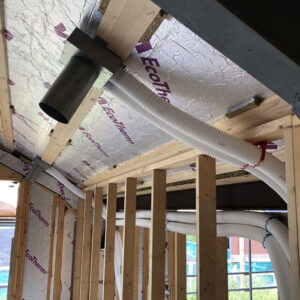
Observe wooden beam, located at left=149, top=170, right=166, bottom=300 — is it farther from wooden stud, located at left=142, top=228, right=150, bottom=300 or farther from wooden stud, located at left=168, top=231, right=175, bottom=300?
wooden stud, located at left=142, top=228, right=150, bottom=300

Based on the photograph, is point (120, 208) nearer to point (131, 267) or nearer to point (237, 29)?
point (131, 267)

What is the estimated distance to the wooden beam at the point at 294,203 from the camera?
1.12 metres

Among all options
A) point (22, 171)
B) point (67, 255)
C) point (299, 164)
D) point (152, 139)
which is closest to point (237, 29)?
point (299, 164)

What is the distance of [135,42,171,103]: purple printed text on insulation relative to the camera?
1226mm

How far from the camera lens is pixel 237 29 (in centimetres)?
61

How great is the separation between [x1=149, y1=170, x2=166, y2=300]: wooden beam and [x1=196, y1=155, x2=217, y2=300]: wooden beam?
553mm

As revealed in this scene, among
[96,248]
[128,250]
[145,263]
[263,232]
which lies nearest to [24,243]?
[96,248]

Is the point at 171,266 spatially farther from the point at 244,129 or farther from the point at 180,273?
the point at 244,129

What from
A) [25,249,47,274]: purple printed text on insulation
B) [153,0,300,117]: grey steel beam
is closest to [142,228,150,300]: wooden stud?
[25,249,47,274]: purple printed text on insulation

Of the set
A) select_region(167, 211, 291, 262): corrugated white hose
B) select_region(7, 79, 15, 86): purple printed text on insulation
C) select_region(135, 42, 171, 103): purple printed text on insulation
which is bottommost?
select_region(167, 211, 291, 262): corrugated white hose

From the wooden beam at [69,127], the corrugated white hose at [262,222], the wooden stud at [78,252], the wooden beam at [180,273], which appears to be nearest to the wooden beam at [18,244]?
the wooden stud at [78,252]

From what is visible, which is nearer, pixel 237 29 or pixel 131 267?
pixel 237 29

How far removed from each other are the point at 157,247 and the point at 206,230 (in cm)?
61

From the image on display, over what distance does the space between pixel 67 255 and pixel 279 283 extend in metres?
4.25
